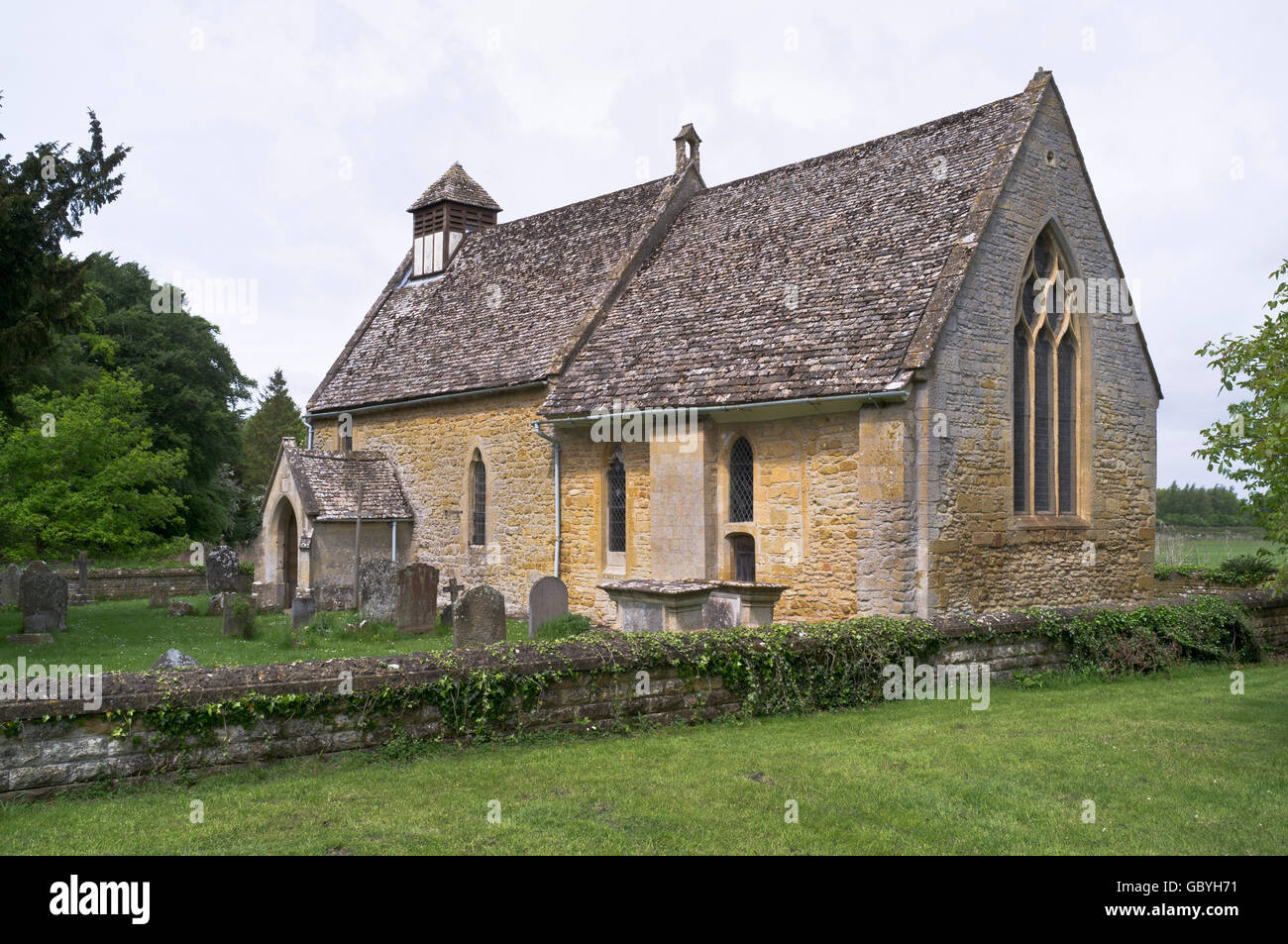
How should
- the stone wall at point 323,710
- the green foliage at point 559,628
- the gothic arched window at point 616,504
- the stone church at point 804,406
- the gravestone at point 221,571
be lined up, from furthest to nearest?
the gravestone at point 221,571, the gothic arched window at point 616,504, the stone church at point 804,406, the green foliage at point 559,628, the stone wall at point 323,710

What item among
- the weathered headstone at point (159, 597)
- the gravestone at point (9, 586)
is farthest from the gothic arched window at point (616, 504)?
the gravestone at point (9, 586)

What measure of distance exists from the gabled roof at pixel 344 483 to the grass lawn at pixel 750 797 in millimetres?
15480

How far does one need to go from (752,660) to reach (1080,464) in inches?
408

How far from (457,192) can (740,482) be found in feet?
52.9

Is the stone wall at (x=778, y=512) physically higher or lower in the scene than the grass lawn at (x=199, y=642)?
higher

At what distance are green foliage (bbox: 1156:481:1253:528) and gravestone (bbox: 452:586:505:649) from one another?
69518 mm

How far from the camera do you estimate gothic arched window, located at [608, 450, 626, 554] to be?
19656mm

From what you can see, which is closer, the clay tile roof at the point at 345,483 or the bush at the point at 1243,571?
the bush at the point at 1243,571

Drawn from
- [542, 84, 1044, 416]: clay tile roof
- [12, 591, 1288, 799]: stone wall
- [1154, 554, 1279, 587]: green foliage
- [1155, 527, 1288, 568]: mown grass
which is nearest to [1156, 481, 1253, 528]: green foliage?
[1155, 527, 1288, 568]: mown grass

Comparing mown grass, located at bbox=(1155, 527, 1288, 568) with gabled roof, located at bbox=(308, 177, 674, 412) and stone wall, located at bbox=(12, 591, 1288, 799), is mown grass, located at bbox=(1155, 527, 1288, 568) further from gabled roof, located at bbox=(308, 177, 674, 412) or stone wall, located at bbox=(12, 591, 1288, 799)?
stone wall, located at bbox=(12, 591, 1288, 799)

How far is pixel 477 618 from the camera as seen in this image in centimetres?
1310

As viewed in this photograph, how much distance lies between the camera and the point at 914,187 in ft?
59.4

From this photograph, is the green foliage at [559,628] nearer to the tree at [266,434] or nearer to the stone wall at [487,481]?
the stone wall at [487,481]

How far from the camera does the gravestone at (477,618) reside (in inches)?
512
